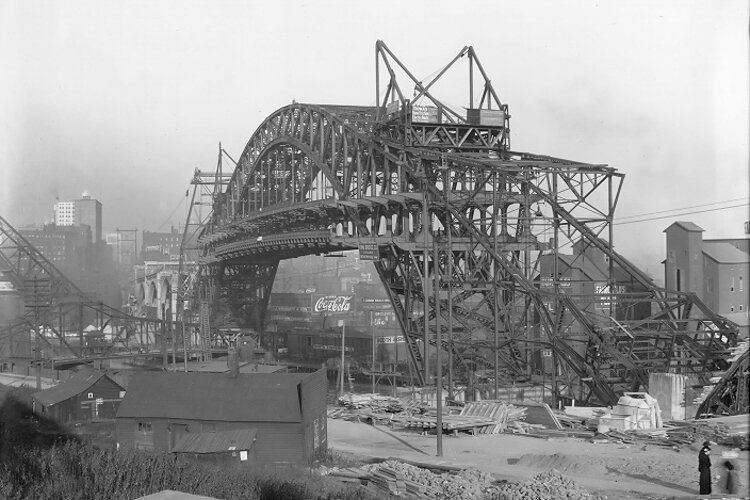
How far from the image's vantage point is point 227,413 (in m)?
34.8

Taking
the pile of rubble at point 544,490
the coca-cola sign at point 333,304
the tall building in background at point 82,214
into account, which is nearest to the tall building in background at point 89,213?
the tall building in background at point 82,214

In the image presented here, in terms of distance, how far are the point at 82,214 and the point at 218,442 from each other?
8790 cm

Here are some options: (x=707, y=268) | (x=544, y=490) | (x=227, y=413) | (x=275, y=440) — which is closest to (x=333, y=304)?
(x=707, y=268)

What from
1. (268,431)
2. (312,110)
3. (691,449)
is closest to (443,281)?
(268,431)

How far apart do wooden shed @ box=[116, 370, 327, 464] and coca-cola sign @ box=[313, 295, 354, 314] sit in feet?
301

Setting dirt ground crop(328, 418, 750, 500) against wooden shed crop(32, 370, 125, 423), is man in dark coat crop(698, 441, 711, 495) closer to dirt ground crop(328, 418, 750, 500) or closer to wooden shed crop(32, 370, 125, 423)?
dirt ground crop(328, 418, 750, 500)

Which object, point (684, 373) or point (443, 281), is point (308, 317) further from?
point (684, 373)

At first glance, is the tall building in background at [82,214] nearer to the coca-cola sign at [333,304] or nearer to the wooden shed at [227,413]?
the coca-cola sign at [333,304]

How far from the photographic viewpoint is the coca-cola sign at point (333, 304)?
13188cm

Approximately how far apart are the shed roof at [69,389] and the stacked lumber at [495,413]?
22034 millimetres

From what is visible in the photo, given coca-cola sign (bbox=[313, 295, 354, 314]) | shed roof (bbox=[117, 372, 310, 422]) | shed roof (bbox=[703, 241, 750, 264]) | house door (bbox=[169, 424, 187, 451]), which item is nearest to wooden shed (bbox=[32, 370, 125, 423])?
shed roof (bbox=[117, 372, 310, 422])

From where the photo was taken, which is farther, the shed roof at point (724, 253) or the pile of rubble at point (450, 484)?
the shed roof at point (724, 253)

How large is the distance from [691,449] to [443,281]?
22.2 metres

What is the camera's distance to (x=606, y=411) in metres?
37.8
